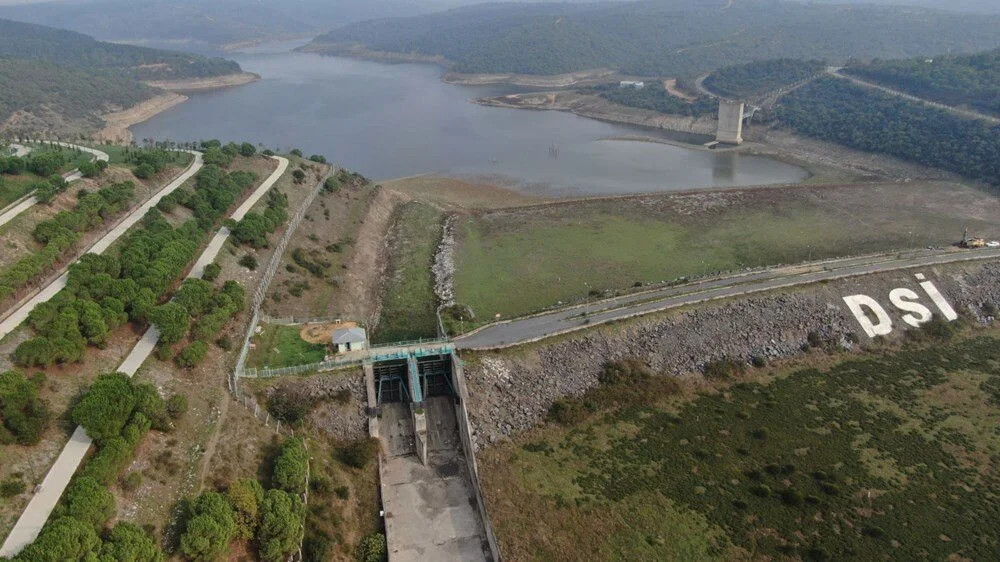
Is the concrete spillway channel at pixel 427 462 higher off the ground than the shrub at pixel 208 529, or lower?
lower

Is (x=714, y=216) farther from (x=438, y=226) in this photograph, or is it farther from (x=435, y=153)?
(x=435, y=153)

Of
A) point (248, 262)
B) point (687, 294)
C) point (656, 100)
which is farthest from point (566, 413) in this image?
point (656, 100)

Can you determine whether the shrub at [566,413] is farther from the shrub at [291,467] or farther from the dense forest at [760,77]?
the dense forest at [760,77]

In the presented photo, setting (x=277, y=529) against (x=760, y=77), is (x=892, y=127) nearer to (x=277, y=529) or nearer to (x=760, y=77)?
(x=760, y=77)

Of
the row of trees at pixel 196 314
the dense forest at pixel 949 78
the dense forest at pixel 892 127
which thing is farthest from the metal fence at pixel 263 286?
the dense forest at pixel 949 78

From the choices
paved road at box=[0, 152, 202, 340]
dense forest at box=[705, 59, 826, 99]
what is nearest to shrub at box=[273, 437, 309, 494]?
paved road at box=[0, 152, 202, 340]

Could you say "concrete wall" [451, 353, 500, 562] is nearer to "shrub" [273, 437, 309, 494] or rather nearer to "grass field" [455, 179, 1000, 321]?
"shrub" [273, 437, 309, 494]
